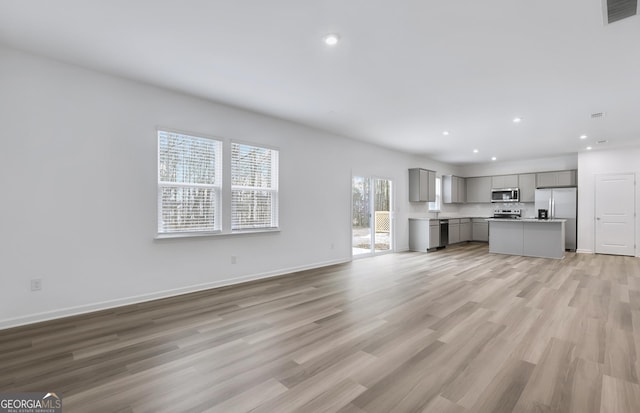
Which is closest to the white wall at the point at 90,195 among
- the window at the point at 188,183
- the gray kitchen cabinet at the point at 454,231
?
the window at the point at 188,183

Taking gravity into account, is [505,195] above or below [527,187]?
below

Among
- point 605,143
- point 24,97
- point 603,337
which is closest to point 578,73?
point 603,337

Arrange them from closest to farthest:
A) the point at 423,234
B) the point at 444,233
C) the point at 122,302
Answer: the point at 122,302
the point at 423,234
the point at 444,233

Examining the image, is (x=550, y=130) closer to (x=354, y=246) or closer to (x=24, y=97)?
(x=354, y=246)

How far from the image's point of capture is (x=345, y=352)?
→ 2.49 meters

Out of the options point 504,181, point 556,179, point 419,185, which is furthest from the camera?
point 504,181

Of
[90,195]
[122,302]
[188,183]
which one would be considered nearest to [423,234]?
[188,183]

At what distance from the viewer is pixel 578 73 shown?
3.54 meters

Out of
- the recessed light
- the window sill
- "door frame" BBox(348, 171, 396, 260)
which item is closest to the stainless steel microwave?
"door frame" BBox(348, 171, 396, 260)

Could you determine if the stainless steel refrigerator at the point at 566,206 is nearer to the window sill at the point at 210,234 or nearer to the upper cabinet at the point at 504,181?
the upper cabinet at the point at 504,181

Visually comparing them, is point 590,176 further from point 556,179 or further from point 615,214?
point 615,214

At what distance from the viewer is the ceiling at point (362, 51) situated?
249cm

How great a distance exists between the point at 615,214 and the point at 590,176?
1.12 m

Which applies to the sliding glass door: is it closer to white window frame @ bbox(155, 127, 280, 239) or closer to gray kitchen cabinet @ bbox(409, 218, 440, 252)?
gray kitchen cabinet @ bbox(409, 218, 440, 252)
